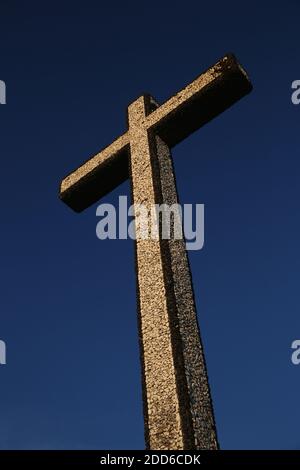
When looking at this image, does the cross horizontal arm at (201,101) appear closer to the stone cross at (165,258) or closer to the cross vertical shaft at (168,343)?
the stone cross at (165,258)

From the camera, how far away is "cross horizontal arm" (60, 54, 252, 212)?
3.14 metres

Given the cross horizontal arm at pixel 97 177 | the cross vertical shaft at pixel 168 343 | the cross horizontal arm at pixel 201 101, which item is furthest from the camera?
the cross horizontal arm at pixel 97 177

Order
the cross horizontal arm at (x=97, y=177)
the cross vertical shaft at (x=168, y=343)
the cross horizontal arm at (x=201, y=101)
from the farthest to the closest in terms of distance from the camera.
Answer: the cross horizontal arm at (x=97, y=177) → the cross horizontal arm at (x=201, y=101) → the cross vertical shaft at (x=168, y=343)

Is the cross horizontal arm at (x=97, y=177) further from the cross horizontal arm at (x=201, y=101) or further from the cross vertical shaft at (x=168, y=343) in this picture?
the cross vertical shaft at (x=168, y=343)

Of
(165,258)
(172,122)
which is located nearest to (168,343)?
(165,258)

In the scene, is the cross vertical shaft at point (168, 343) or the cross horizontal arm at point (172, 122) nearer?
the cross vertical shaft at point (168, 343)

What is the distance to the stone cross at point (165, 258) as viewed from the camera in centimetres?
204

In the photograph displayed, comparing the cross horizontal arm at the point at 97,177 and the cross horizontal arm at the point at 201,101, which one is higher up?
the cross horizontal arm at the point at 201,101

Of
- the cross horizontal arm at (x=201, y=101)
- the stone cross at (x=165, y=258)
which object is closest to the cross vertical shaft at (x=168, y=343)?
the stone cross at (x=165, y=258)

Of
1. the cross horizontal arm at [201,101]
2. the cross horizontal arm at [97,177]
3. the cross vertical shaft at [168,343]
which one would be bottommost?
the cross vertical shaft at [168,343]

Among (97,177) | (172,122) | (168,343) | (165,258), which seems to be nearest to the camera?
(168,343)

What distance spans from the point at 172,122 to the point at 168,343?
160cm

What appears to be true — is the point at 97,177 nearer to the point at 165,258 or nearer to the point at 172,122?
the point at 172,122

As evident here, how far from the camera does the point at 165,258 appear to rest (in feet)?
8.41
